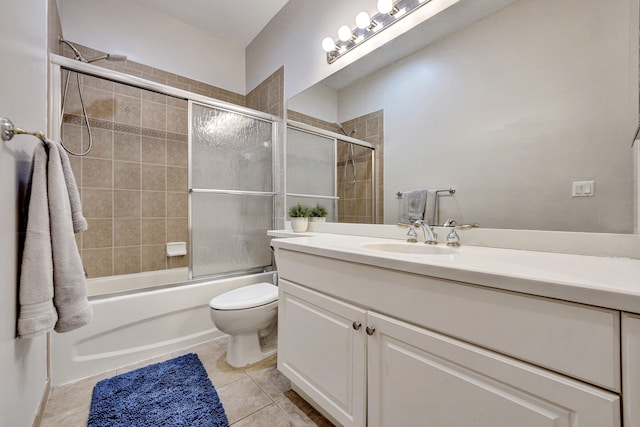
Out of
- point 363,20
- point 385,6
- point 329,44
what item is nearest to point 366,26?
point 363,20

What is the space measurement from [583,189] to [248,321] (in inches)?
62.3

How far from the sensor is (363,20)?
1514 mm

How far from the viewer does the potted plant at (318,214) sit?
1867 millimetres

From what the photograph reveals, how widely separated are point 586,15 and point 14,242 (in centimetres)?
195

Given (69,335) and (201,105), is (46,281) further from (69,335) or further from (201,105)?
(201,105)

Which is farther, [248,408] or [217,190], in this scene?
[217,190]

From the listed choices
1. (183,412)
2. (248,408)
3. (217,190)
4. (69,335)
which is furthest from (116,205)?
(248,408)

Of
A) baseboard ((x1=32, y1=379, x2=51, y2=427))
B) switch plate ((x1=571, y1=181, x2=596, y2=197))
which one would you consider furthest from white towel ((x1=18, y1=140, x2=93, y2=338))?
switch plate ((x1=571, y1=181, x2=596, y2=197))

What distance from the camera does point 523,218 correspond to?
99cm

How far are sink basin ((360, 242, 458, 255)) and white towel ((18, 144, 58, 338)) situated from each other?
1.11 m

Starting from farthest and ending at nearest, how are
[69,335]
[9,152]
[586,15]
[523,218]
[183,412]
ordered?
1. [69,335]
2. [183,412]
3. [523,218]
4. [586,15]
5. [9,152]

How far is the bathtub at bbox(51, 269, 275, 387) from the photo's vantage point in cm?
141

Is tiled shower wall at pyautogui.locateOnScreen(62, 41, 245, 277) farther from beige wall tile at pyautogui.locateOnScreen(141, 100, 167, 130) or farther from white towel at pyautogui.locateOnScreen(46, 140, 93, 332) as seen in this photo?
white towel at pyautogui.locateOnScreen(46, 140, 93, 332)

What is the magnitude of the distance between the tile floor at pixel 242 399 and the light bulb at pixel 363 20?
204cm
